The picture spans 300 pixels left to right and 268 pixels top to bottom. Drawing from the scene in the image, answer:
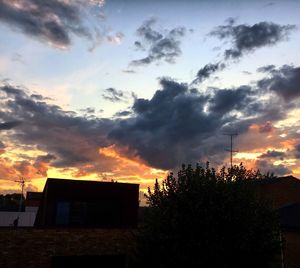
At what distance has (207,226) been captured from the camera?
1772 centimetres

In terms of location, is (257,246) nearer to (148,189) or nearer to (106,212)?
(148,189)

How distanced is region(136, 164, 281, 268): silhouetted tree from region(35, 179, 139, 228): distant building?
10.6 metres

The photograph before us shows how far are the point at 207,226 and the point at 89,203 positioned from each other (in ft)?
46.8

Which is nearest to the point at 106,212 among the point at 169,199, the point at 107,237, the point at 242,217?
the point at 107,237

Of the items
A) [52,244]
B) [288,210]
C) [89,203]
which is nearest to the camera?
[52,244]

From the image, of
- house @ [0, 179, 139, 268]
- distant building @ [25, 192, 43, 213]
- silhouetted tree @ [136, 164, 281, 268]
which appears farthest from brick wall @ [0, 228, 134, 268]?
distant building @ [25, 192, 43, 213]

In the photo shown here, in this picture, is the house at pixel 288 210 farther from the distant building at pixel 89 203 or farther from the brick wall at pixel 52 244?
the distant building at pixel 89 203

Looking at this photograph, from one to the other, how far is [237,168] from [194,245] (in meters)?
5.04

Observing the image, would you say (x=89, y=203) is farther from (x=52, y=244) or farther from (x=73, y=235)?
(x=52, y=244)

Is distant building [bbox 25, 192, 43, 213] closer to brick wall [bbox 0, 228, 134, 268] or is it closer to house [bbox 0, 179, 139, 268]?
house [bbox 0, 179, 139, 268]

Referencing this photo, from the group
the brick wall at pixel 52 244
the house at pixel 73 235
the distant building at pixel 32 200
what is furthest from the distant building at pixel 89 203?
the distant building at pixel 32 200

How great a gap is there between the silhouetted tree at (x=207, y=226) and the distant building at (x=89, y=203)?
10619 mm

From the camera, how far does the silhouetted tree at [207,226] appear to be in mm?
17562

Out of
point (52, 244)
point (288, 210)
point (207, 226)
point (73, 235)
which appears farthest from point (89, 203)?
point (288, 210)
